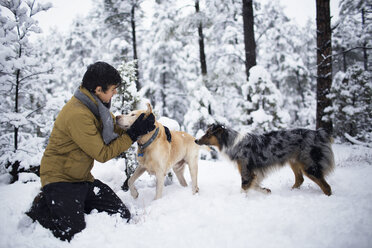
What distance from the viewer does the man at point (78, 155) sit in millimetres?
2561

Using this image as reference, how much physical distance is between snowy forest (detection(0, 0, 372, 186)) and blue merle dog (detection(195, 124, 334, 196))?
0.52 m

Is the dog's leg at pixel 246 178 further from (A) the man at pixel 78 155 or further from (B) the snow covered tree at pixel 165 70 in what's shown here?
(B) the snow covered tree at pixel 165 70

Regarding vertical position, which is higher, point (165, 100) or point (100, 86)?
point (100, 86)

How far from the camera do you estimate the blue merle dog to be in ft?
12.6

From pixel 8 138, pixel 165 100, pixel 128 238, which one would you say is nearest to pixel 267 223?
pixel 128 238

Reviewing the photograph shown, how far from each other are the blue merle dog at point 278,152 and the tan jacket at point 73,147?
253 centimetres

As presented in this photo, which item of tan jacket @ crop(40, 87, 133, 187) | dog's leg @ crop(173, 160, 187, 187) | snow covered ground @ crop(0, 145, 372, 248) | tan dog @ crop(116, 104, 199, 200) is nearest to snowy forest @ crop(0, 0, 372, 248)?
snow covered ground @ crop(0, 145, 372, 248)

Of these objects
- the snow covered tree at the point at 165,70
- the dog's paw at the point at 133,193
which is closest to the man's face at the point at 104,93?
the dog's paw at the point at 133,193

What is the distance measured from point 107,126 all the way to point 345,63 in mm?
29787

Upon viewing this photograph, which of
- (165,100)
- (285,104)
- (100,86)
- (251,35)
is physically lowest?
(285,104)

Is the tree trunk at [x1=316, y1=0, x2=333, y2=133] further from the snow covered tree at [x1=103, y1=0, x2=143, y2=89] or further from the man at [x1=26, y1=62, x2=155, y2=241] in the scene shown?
the snow covered tree at [x1=103, y1=0, x2=143, y2=89]

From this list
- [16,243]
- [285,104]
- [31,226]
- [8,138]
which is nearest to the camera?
[16,243]

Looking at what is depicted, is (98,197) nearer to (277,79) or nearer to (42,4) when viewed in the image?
(42,4)

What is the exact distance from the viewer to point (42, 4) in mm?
4969
